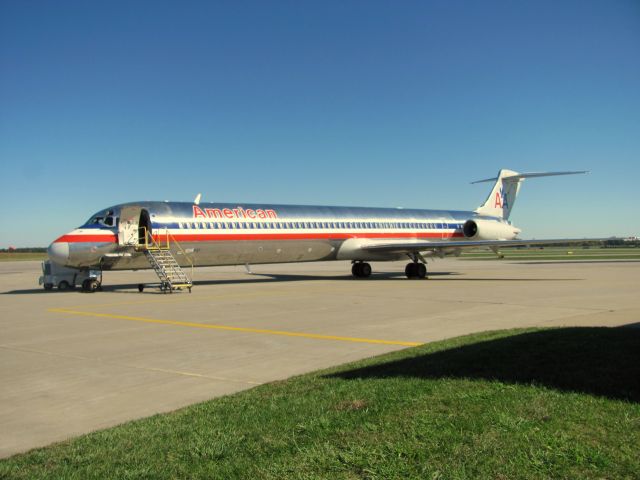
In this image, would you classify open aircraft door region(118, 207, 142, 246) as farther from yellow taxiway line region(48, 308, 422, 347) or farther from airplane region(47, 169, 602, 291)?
yellow taxiway line region(48, 308, 422, 347)

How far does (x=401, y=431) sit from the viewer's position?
4.41 meters

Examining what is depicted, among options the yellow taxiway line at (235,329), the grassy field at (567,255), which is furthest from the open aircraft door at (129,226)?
the grassy field at (567,255)

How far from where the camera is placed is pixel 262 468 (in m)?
3.98

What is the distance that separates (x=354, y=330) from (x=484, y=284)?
44.1ft

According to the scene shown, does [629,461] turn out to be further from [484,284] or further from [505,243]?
[505,243]

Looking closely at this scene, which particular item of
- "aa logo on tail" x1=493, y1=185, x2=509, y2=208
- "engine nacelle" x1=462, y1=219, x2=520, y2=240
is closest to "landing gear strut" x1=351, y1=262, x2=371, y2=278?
"engine nacelle" x1=462, y1=219, x2=520, y2=240

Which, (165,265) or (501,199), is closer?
(165,265)

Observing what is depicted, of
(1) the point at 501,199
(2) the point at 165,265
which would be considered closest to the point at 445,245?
(1) the point at 501,199

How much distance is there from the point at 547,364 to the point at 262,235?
1961cm

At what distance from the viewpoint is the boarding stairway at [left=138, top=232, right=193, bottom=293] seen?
21359 millimetres

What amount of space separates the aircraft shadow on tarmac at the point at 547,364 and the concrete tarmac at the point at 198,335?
65.7 inches

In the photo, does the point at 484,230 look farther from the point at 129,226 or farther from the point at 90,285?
the point at 90,285

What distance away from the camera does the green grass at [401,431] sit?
12.7 ft

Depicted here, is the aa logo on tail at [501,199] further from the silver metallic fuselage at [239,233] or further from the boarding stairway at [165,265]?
the boarding stairway at [165,265]
